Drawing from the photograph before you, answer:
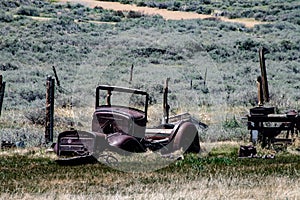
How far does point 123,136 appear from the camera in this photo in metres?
16.1

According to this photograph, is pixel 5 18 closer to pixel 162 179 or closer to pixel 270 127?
pixel 270 127

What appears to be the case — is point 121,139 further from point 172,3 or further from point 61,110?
point 172,3

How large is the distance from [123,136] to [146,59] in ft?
92.0

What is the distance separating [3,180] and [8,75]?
27.2 m

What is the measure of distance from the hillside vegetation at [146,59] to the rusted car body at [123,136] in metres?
3.08

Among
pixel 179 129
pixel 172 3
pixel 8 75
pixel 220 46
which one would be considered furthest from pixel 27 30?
pixel 179 129

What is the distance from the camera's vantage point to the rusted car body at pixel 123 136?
51.8 feet

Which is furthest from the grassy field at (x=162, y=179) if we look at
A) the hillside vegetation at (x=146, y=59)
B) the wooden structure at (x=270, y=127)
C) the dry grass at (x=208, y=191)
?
the hillside vegetation at (x=146, y=59)

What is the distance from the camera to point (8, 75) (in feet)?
130

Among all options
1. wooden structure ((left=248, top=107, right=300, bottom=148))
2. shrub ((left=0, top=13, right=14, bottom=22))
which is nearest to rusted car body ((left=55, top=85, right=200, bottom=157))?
wooden structure ((left=248, top=107, right=300, bottom=148))

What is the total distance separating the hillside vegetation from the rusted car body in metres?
3.08

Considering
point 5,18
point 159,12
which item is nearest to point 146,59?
point 5,18

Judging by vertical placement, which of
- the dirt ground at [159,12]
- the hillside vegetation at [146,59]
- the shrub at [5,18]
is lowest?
the hillside vegetation at [146,59]

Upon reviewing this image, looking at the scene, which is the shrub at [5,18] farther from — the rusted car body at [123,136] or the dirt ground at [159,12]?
the rusted car body at [123,136]
